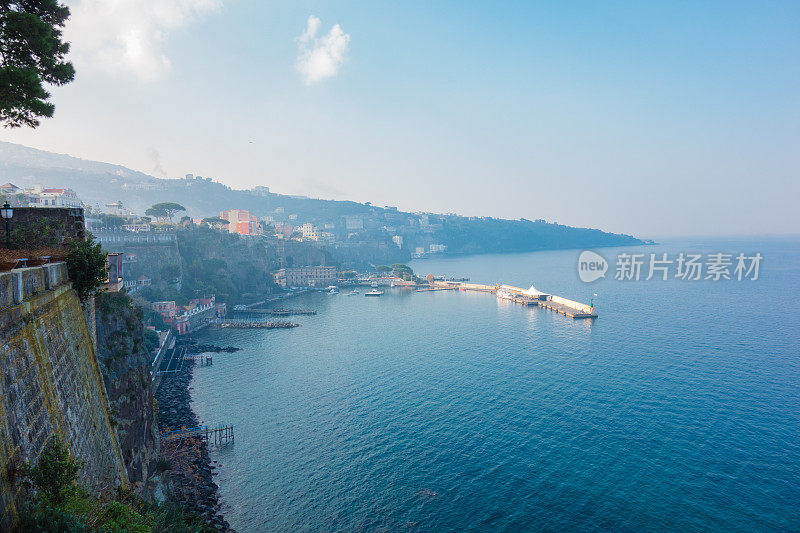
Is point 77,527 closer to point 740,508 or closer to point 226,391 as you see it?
point 740,508

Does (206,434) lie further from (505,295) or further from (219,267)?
(505,295)

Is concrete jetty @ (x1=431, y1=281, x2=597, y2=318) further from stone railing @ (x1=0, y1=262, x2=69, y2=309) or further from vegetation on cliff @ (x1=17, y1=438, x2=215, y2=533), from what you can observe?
vegetation on cliff @ (x1=17, y1=438, x2=215, y2=533)

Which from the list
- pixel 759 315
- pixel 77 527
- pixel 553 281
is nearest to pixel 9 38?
pixel 77 527

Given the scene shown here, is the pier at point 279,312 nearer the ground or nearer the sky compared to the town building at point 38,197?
nearer the ground

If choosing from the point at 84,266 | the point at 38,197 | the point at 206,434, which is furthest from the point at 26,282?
the point at 38,197

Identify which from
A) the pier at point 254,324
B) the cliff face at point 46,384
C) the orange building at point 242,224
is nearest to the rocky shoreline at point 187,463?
the cliff face at point 46,384

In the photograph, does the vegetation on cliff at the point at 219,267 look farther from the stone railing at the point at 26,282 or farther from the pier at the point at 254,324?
the stone railing at the point at 26,282

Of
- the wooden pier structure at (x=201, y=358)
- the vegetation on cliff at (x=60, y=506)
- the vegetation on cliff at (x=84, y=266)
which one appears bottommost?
the wooden pier structure at (x=201, y=358)
